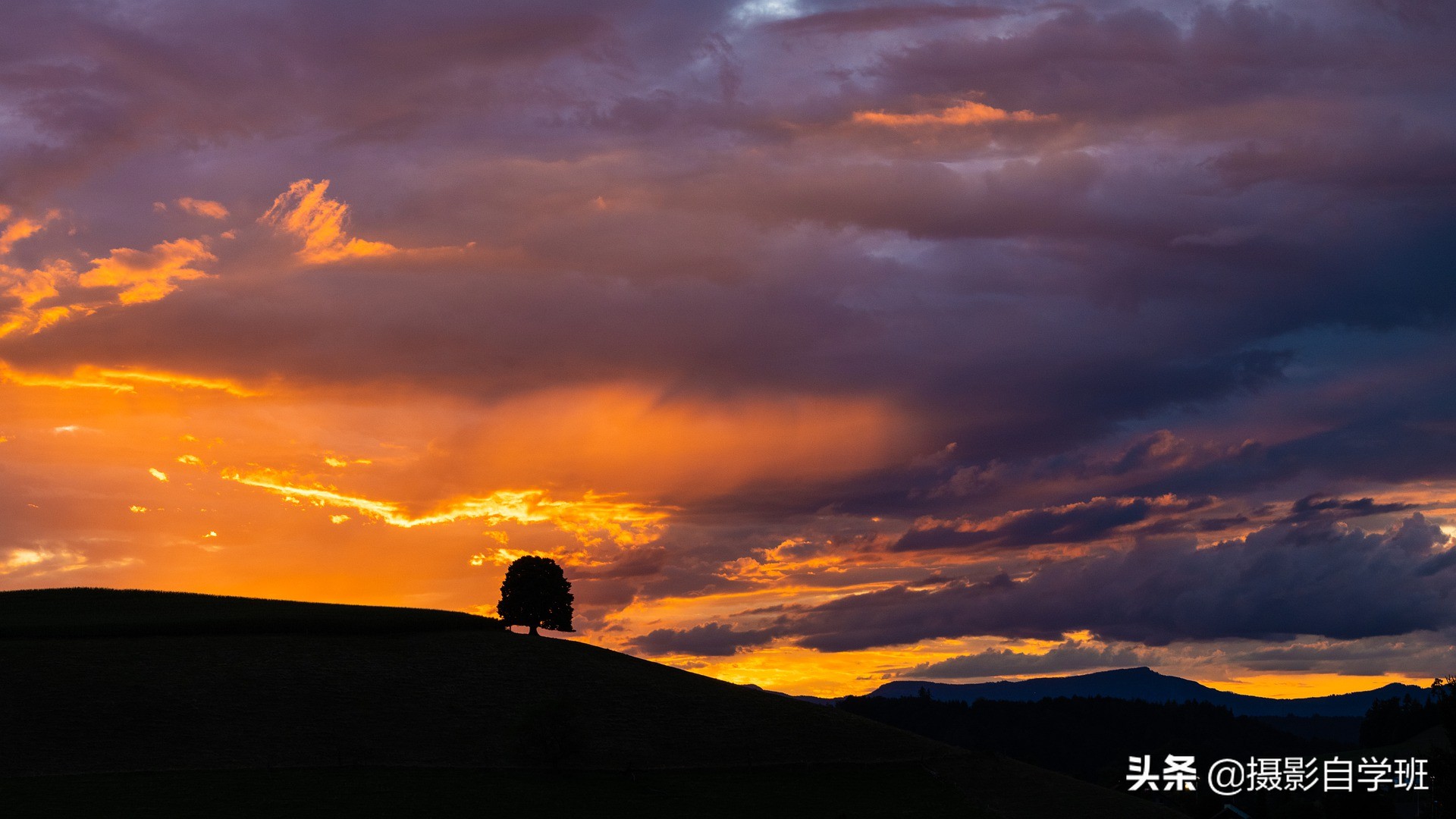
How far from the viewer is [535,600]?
447 ft

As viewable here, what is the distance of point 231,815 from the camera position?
7281 centimetres

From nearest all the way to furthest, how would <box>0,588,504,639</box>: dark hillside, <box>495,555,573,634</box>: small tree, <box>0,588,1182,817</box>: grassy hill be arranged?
<box>0,588,1182,817</box>: grassy hill
<box>0,588,504,639</box>: dark hillside
<box>495,555,573,634</box>: small tree

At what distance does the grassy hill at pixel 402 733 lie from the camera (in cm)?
8006

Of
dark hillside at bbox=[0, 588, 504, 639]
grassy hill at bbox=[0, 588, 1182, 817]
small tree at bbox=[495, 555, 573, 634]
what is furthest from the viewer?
small tree at bbox=[495, 555, 573, 634]

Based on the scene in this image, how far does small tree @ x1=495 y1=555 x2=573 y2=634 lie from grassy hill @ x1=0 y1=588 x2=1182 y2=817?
671 inches

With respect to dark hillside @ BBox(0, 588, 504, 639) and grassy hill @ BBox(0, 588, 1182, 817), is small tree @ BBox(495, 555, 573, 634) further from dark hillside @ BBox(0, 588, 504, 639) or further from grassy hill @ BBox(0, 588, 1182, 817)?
grassy hill @ BBox(0, 588, 1182, 817)

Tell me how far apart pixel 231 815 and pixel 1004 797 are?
173 feet

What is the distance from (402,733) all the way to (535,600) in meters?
44.5

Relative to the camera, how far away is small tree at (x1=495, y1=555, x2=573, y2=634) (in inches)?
5364

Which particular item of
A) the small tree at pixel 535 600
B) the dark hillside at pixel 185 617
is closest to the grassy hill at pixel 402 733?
the dark hillside at pixel 185 617

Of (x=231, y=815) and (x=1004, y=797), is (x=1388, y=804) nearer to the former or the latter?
(x=1004, y=797)

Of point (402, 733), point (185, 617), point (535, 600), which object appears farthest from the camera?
point (535, 600)

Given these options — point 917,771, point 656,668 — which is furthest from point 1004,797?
point 656,668

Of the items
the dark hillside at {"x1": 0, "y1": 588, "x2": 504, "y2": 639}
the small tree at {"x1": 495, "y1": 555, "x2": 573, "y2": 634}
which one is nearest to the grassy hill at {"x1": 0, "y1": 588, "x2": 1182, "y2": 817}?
the dark hillside at {"x1": 0, "y1": 588, "x2": 504, "y2": 639}
